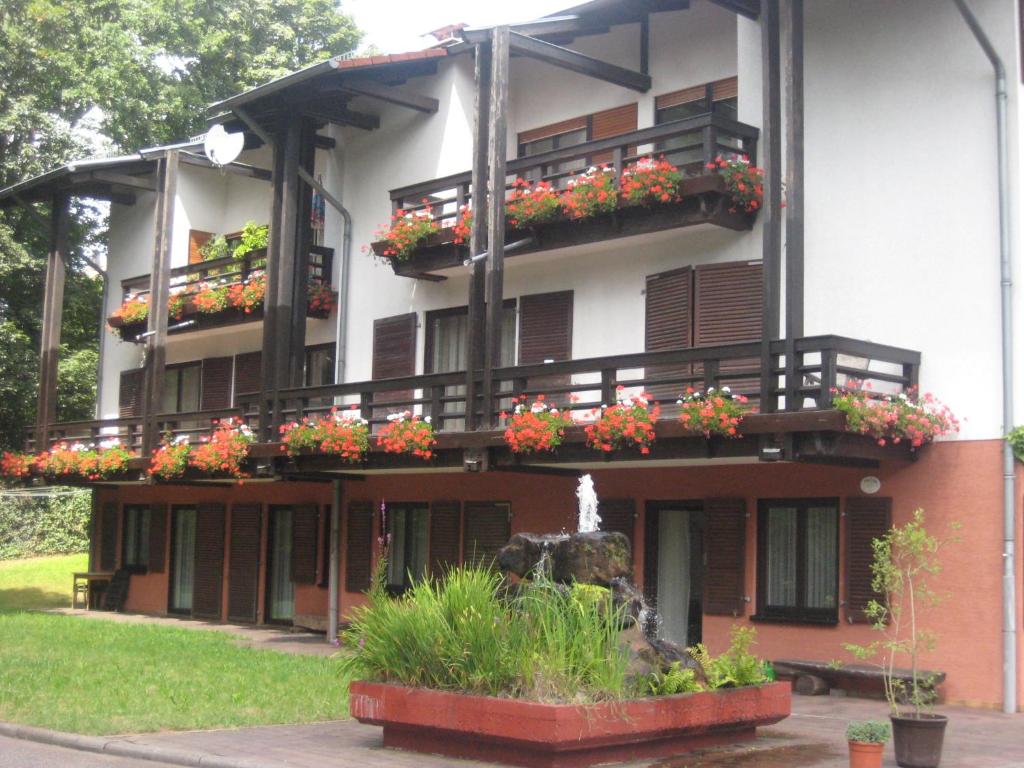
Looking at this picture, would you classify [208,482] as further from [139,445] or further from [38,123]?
[38,123]

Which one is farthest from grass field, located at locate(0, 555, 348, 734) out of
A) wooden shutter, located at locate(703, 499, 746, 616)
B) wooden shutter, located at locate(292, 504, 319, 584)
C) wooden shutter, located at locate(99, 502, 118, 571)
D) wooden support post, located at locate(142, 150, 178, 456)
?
wooden shutter, located at locate(99, 502, 118, 571)

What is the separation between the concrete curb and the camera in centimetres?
1064

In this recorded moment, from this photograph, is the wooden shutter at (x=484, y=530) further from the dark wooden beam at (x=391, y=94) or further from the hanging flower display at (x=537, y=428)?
the dark wooden beam at (x=391, y=94)

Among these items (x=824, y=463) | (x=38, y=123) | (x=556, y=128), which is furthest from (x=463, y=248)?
(x=38, y=123)

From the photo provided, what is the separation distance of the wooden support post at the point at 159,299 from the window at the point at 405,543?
5018mm

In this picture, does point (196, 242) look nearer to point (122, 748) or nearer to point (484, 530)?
point (484, 530)

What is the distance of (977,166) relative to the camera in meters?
15.8

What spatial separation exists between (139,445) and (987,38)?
56.3 feet

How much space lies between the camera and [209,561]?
2648 cm

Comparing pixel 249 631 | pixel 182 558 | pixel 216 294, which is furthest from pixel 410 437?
pixel 182 558

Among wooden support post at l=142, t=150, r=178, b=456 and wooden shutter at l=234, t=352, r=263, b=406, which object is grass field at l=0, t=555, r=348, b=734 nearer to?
wooden support post at l=142, t=150, r=178, b=456

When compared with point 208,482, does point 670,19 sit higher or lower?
higher

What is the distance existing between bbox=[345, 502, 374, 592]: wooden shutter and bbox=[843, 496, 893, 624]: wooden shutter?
29.9ft

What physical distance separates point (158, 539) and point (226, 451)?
7.09 meters
